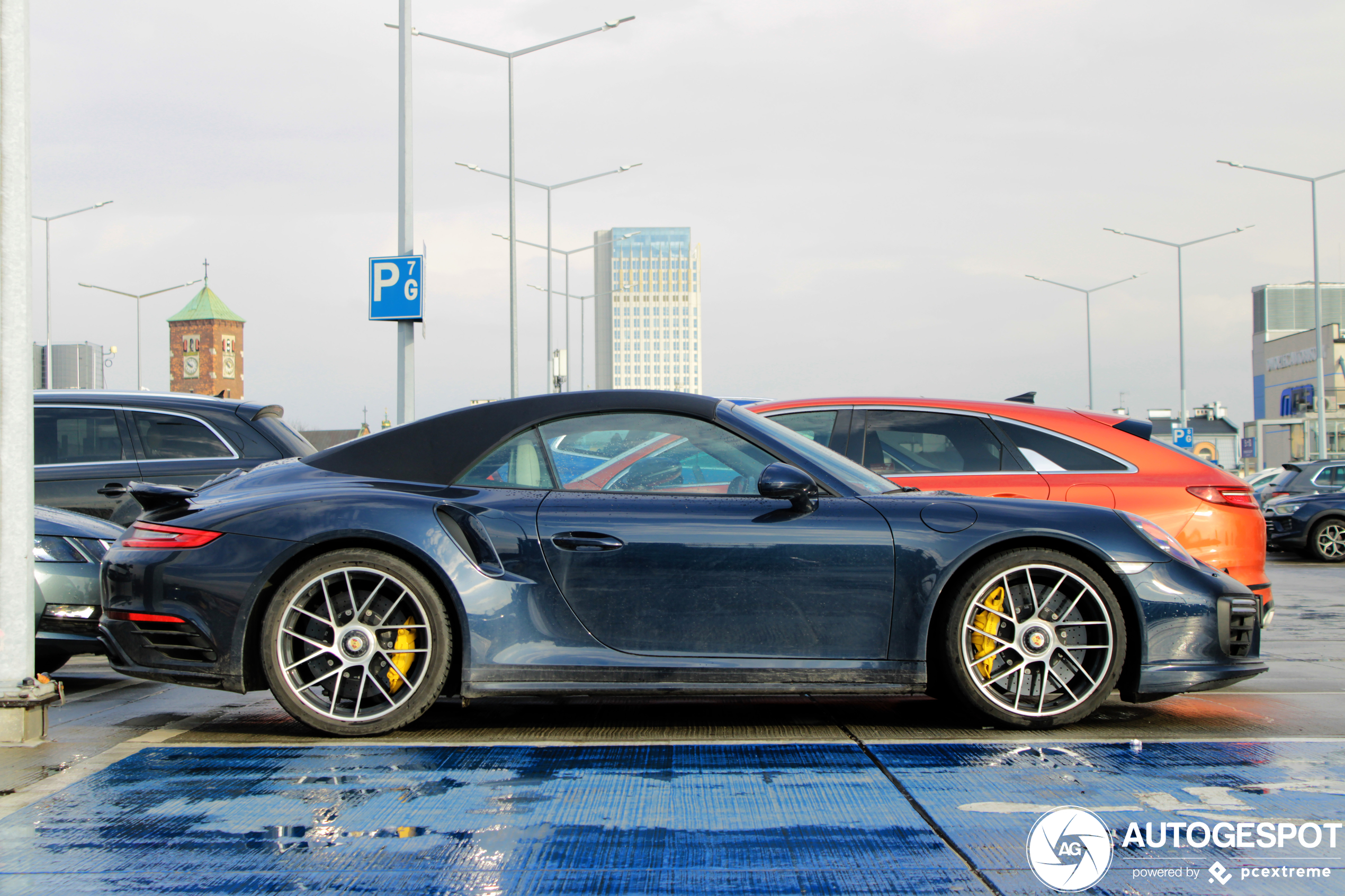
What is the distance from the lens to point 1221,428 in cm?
10581

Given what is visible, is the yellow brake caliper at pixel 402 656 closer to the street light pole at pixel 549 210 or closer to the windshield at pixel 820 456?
the windshield at pixel 820 456

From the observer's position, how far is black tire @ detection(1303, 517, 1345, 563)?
53.3 feet

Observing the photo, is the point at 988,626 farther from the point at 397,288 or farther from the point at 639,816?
the point at 397,288

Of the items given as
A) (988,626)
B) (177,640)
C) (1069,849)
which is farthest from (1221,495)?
(177,640)

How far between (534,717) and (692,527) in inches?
47.2

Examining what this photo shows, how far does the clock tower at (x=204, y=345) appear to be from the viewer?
136 meters

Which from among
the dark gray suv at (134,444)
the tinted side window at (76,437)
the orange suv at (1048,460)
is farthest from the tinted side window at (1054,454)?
the tinted side window at (76,437)

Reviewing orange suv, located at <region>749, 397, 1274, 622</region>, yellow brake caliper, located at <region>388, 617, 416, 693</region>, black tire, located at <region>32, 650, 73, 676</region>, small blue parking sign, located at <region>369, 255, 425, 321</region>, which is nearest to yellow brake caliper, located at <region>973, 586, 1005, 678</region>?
orange suv, located at <region>749, 397, 1274, 622</region>

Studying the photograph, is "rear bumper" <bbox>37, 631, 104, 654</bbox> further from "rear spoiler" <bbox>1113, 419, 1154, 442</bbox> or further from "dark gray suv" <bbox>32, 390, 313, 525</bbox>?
"rear spoiler" <bbox>1113, 419, 1154, 442</bbox>

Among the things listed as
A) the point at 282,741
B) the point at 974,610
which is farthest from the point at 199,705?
the point at 974,610

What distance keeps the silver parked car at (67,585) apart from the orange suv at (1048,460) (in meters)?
3.70

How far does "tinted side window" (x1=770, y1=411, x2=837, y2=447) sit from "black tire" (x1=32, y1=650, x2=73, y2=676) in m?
3.98

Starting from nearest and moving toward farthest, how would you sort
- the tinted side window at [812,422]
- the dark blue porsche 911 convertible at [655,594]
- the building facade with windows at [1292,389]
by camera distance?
the dark blue porsche 911 convertible at [655,594], the tinted side window at [812,422], the building facade with windows at [1292,389]

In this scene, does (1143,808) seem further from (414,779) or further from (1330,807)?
(414,779)
